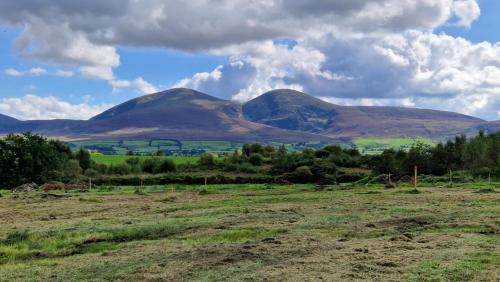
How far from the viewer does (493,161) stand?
73.4m

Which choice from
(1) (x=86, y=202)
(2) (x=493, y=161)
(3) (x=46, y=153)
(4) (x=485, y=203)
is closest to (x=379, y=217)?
(4) (x=485, y=203)

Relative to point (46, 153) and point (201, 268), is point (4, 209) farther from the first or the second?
point (46, 153)

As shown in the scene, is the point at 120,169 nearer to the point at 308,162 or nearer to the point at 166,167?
the point at 166,167

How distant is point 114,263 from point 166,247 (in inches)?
122

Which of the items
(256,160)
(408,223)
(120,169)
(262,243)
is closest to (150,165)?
(120,169)

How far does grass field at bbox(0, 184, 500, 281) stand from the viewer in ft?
49.5

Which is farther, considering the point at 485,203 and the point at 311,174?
the point at 311,174

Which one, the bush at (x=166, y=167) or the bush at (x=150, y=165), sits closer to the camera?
the bush at (x=166, y=167)

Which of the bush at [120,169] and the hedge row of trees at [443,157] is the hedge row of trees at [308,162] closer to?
the hedge row of trees at [443,157]

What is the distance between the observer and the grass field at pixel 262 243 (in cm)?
1509

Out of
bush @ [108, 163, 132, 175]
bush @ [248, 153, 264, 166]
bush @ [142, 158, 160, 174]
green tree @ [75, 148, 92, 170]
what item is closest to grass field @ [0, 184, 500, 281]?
bush @ [108, 163, 132, 175]

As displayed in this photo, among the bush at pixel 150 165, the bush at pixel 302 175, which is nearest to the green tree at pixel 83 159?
the bush at pixel 150 165

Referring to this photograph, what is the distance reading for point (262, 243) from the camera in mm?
19828

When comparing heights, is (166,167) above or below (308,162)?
below
